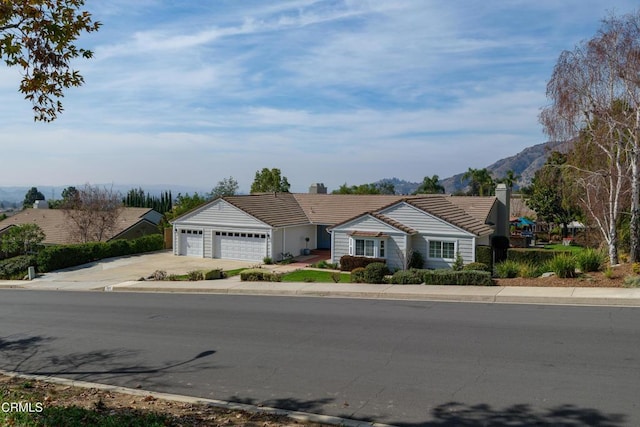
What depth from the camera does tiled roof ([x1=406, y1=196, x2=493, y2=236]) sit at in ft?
104

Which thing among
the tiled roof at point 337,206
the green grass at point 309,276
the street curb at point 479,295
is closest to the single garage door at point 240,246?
the tiled roof at point 337,206

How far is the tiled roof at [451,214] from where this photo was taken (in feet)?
104

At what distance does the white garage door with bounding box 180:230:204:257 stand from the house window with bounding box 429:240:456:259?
1621 centimetres

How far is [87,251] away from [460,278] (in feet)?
89.0

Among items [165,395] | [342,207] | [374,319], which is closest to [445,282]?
[374,319]

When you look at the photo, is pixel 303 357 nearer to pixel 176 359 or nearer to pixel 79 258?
pixel 176 359

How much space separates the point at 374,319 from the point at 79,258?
28.4 metres

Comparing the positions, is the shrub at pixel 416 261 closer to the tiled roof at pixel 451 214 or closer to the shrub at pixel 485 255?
the tiled roof at pixel 451 214

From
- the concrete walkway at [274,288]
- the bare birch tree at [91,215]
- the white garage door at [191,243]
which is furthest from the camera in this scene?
the bare birch tree at [91,215]

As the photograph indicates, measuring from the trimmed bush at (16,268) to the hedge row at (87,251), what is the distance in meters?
0.51

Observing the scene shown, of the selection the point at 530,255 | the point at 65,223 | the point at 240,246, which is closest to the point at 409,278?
the point at 530,255

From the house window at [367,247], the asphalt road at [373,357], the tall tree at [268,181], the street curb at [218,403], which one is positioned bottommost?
the street curb at [218,403]

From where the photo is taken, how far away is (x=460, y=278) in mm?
20078

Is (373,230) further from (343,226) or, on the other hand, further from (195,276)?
(195,276)
